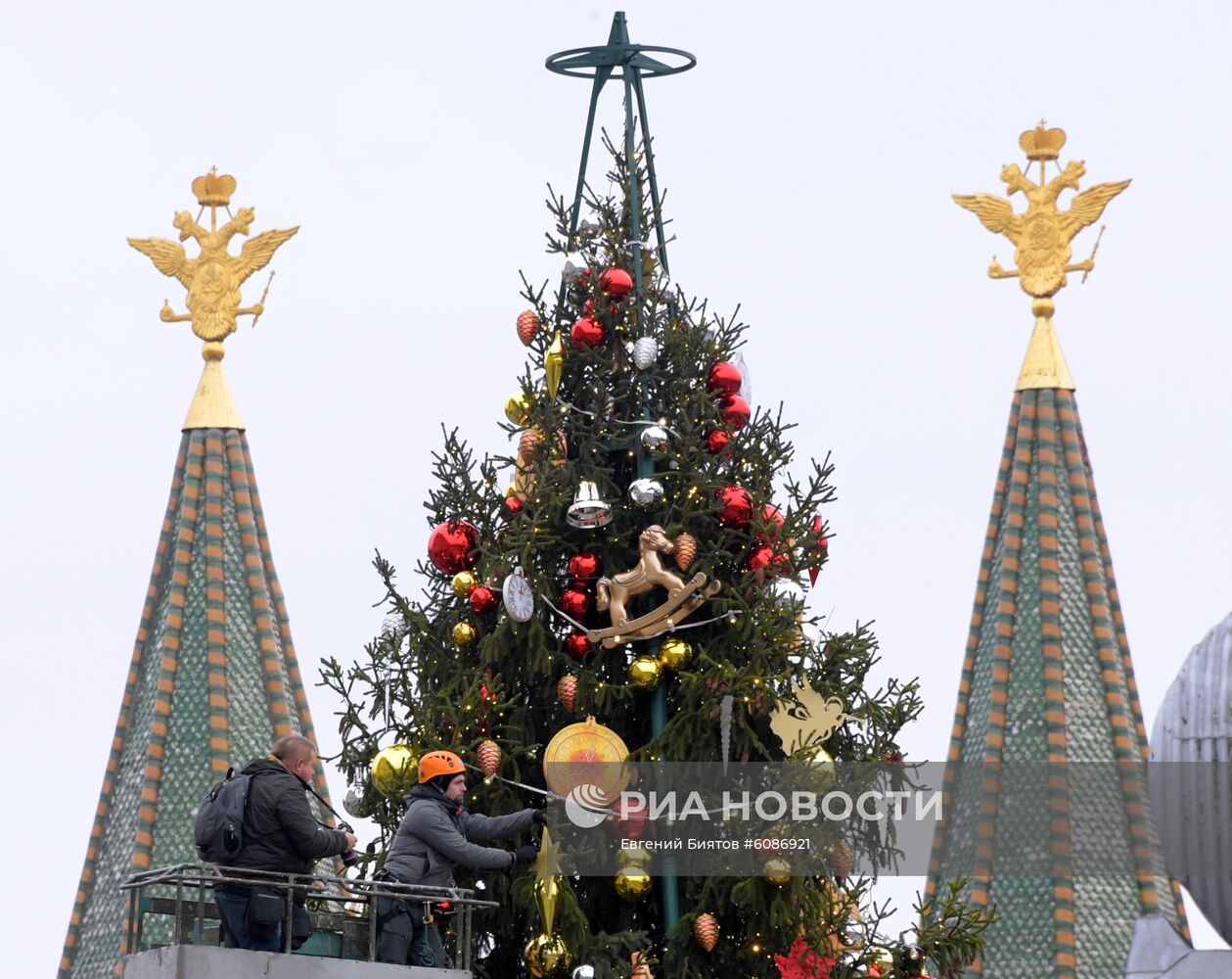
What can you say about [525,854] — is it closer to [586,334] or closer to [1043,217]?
[586,334]

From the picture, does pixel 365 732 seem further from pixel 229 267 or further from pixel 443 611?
pixel 229 267

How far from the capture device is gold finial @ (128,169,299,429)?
104 feet

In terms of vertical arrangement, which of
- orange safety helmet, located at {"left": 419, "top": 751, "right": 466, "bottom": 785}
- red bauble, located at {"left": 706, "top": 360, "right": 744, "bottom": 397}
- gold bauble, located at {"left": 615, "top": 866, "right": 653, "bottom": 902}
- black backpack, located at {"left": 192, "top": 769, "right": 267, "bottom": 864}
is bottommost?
black backpack, located at {"left": 192, "top": 769, "right": 267, "bottom": 864}

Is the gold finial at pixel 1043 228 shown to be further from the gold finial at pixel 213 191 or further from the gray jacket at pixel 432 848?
the gray jacket at pixel 432 848

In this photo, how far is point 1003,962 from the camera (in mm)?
28172

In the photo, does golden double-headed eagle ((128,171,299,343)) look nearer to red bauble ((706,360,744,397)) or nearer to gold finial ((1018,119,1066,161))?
gold finial ((1018,119,1066,161))

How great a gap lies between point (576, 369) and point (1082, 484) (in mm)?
13370

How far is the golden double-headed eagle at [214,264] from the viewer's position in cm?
3170

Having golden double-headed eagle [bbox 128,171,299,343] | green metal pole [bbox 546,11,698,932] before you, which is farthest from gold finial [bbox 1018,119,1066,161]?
green metal pole [bbox 546,11,698,932]

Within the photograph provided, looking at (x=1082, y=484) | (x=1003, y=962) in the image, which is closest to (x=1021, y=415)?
(x=1082, y=484)

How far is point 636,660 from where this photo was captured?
675 inches

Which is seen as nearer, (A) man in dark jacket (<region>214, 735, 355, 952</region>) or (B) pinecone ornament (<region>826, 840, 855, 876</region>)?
(A) man in dark jacket (<region>214, 735, 355, 952</region>)

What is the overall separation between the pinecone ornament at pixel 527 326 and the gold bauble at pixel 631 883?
2668 millimetres

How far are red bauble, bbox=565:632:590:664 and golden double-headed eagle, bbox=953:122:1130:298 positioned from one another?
14385mm
